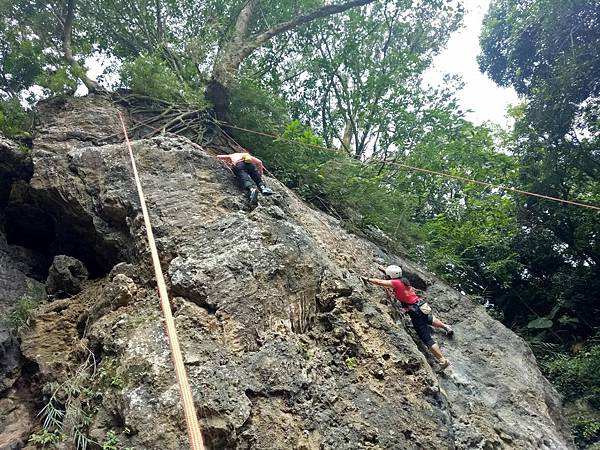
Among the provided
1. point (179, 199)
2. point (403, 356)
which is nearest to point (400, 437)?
point (403, 356)

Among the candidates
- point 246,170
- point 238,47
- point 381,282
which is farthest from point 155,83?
point 381,282

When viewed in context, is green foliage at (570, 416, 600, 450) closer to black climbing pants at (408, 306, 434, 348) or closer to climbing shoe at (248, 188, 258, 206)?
black climbing pants at (408, 306, 434, 348)

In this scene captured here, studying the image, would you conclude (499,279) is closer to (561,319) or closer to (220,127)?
(561,319)

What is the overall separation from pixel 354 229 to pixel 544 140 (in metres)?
5.38

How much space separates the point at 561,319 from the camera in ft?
31.8

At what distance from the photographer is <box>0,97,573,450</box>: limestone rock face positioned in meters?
Result: 3.82

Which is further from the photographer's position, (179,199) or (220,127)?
(220,127)

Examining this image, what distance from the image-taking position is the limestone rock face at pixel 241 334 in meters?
3.82

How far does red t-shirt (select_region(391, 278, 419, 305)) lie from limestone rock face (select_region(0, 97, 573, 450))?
8.0 inches

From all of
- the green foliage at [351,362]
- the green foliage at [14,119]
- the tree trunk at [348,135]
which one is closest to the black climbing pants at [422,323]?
the green foliage at [351,362]

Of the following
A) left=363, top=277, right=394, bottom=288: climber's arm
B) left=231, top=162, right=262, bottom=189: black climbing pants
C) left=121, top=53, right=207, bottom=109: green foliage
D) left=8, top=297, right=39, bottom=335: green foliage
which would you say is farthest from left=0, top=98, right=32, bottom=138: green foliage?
left=363, top=277, right=394, bottom=288: climber's arm

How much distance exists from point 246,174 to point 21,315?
3.03m

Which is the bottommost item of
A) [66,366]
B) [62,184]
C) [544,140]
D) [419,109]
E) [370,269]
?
[66,366]

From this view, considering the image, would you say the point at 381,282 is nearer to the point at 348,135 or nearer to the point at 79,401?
the point at 79,401
